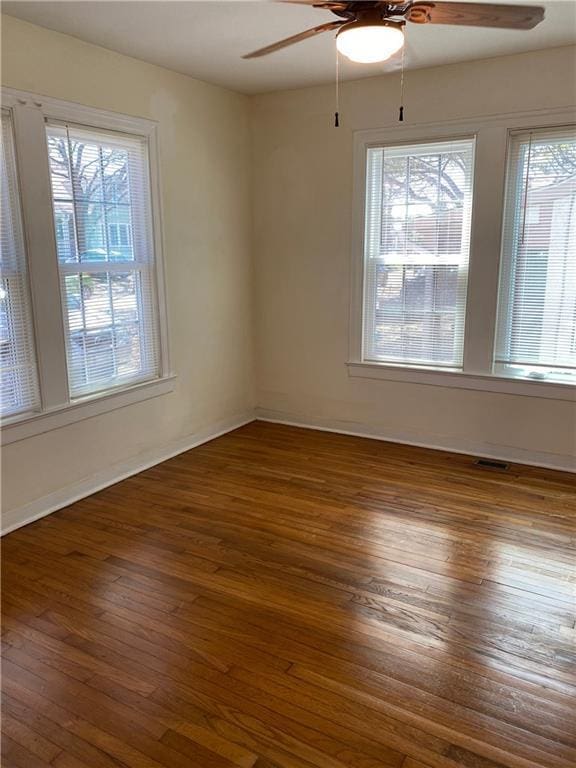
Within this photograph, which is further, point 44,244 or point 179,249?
point 179,249

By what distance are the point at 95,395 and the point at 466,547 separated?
237cm

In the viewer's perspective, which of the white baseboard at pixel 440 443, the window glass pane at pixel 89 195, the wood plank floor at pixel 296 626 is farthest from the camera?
the white baseboard at pixel 440 443

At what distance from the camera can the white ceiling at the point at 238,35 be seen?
2.84 meters

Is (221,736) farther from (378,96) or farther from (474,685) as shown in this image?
(378,96)

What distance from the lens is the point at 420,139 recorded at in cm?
402

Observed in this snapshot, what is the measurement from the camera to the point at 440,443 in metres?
4.36

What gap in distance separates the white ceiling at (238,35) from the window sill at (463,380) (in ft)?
6.84

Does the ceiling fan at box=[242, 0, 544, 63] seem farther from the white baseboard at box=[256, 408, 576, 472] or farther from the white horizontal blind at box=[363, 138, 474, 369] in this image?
the white baseboard at box=[256, 408, 576, 472]

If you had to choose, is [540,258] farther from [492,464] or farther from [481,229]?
[492,464]

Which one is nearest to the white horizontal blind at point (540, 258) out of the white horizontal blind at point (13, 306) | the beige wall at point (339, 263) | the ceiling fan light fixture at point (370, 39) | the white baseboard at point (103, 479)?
the beige wall at point (339, 263)

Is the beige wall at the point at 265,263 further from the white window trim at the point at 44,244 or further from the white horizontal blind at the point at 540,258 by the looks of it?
the white horizontal blind at the point at 540,258

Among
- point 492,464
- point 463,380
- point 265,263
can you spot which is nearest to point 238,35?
point 265,263

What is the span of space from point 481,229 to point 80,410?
2.90m

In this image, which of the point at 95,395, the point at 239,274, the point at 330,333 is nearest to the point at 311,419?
the point at 330,333
